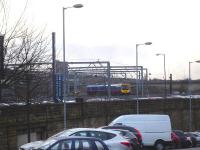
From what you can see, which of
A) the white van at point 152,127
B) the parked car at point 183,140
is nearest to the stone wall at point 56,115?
the white van at point 152,127

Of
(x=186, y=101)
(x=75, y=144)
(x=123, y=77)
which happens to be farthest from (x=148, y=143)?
(x=123, y=77)

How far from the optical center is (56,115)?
133 feet

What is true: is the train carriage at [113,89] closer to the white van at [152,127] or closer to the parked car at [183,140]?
the parked car at [183,140]

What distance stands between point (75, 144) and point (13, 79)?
10332mm

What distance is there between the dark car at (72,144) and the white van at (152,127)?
16162mm

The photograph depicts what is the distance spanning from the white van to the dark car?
16162 millimetres

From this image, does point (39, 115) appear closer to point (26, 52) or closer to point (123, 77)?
point (26, 52)

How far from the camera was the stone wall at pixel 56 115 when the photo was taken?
3509 centimetres

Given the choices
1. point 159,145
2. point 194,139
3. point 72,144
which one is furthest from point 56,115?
point 72,144

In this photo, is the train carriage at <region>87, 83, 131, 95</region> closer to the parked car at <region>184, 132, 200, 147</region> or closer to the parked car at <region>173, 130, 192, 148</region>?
the parked car at <region>184, 132, 200, 147</region>

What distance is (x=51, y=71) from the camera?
46.4m

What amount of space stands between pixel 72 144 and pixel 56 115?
2314 centimetres

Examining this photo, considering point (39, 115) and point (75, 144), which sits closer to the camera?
point (75, 144)

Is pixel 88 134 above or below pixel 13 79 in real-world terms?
below
